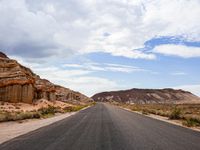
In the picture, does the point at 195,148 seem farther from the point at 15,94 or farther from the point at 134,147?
the point at 15,94

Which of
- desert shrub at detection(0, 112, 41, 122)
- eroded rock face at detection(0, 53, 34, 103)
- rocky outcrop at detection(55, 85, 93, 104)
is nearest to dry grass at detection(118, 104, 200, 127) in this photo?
desert shrub at detection(0, 112, 41, 122)

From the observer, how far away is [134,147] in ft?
37.4

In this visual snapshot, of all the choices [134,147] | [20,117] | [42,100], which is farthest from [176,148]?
[42,100]

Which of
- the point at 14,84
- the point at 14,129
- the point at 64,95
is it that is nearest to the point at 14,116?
the point at 14,129

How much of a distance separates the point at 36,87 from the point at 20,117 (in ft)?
156

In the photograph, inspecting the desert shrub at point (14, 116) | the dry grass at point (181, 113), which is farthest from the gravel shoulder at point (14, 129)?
the dry grass at point (181, 113)

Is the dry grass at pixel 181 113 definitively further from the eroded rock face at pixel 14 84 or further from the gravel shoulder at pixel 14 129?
the eroded rock face at pixel 14 84

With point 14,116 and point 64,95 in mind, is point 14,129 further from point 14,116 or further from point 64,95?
point 64,95

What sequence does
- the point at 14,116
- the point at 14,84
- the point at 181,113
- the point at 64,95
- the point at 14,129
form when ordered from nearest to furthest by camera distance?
the point at 14,129 < the point at 14,116 < the point at 181,113 < the point at 14,84 < the point at 64,95

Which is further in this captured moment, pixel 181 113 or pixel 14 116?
pixel 181 113

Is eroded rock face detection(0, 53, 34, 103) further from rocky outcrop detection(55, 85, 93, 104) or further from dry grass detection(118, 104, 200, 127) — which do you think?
rocky outcrop detection(55, 85, 93, 104)

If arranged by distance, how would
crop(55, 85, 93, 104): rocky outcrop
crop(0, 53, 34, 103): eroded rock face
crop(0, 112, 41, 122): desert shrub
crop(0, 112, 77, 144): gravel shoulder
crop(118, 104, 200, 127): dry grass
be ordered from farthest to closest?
crop(55, 85, 93, 104): rocky outcrop → crop(0, 53, 34, 103): eroded rock face → crop(0, 112, 41, 122): desert shrub → crop(118, 104, 200, 127): dry grass → crop(0, 112, 77, 144): gravel shoulder

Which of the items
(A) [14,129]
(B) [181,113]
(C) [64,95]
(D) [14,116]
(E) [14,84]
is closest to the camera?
(A) [14,129]

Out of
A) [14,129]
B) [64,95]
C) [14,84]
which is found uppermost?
[64,95]
